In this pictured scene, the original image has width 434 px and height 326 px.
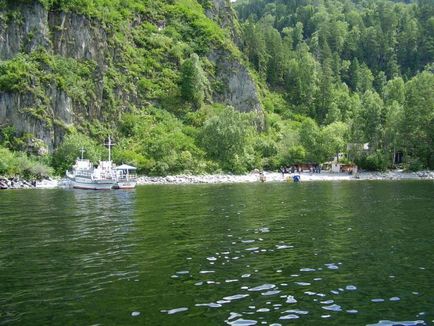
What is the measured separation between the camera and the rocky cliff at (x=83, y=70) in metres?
102

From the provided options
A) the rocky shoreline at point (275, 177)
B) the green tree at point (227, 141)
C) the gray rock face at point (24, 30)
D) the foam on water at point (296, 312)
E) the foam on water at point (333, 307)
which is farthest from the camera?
the green tree at point (227, 141)

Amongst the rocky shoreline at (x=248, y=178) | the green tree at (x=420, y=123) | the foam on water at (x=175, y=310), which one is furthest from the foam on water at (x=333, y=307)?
the green tree at (x=420, y=123)

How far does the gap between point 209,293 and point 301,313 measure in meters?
3.52

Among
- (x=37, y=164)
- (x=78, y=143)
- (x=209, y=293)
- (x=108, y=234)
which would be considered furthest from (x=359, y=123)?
(x=209, y=293)

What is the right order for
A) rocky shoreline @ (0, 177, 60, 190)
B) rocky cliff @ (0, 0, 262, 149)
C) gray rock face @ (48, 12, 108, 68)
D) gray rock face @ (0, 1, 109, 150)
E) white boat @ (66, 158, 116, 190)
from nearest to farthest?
white boat @ (66, 158, 116, 190), rocky shoreline @ (0, 177, 60, 190), gray rock face @ (0, 1, 109, 150), rocky cliff @ (0, 0, 262, 149), gray rock face @ (48, 12, 108, 68)

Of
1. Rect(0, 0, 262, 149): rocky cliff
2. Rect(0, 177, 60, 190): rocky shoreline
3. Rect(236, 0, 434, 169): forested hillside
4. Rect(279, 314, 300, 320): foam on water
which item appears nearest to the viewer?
Rect(279, 314, 300, 320): foam on water

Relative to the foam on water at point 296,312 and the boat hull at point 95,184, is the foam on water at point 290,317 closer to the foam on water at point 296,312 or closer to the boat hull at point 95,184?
the foam on water at point 296,312

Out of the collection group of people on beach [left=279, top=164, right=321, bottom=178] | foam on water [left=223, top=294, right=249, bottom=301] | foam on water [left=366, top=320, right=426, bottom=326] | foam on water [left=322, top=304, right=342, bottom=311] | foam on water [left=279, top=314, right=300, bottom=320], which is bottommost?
foam on water [left=366, top=320, right=426, bottom=326]

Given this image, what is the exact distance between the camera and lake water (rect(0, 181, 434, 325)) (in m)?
14.7

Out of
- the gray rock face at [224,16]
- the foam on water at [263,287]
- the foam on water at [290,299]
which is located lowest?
the foam on water at [290,299]

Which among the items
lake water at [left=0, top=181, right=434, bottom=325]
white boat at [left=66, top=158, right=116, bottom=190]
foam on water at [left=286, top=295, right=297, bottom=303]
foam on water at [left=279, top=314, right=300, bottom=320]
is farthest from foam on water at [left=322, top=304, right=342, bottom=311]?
white boat at [left=66, top=158, right=116, bottom=190]

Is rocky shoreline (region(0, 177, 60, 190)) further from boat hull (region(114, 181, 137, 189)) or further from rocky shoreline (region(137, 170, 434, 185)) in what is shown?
rocky shoreline (region(137, 170, 434, 185))

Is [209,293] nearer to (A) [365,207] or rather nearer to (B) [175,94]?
(A) [365,207]

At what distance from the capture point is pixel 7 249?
2497 cm
